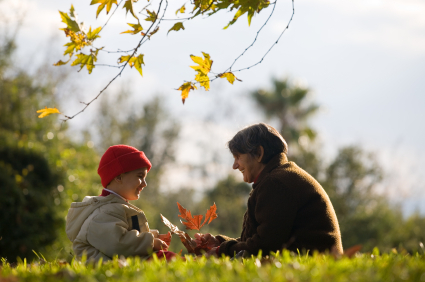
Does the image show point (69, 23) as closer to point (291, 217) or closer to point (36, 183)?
point (291, 217)

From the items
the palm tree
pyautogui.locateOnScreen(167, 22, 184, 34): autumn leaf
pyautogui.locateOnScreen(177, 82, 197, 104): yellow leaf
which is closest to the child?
pyautogui.locateOnScreen(177, 82, 197, 104): yellow leaf

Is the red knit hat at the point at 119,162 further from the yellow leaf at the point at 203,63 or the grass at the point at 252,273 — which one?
the grass at the point at 252,273

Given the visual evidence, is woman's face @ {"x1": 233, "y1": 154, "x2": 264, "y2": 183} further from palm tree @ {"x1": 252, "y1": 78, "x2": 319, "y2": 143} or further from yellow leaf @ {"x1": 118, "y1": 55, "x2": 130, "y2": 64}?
palm tree @ {"x1": 252, "y1": 78, "x2": 319, "y2": 143}

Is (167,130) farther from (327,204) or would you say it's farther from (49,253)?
(327,204)

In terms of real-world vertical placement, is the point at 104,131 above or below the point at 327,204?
below

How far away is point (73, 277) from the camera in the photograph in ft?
7.23

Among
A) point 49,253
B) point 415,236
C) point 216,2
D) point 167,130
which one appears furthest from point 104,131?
point 216,2

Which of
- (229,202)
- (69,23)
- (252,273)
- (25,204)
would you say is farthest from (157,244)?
(229,202)

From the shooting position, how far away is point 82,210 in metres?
3.53

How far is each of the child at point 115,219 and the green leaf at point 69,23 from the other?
1073mm

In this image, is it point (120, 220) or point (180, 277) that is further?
point (120, 220)

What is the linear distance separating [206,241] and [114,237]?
3.19 feet

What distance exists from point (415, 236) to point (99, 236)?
16754mm

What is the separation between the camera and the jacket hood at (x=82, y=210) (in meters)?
3.46
